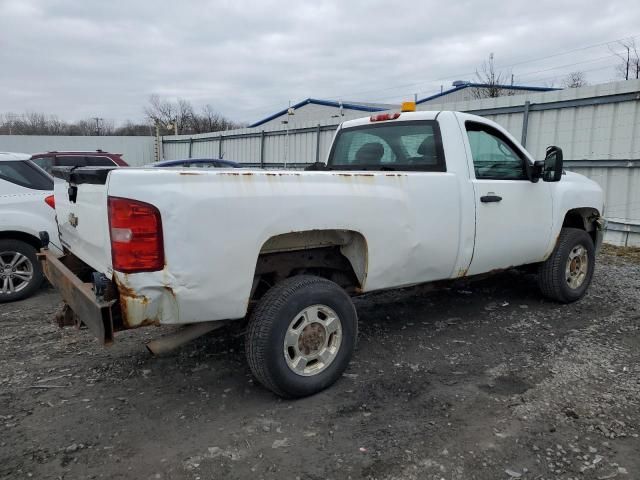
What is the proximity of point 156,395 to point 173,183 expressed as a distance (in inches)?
62.5

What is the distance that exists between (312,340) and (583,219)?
3818 mm

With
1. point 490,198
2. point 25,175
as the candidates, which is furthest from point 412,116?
point 25,175

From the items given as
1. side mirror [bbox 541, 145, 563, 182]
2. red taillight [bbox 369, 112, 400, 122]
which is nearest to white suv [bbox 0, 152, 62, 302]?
red taillight [bbox 369, 112, 400, 122]

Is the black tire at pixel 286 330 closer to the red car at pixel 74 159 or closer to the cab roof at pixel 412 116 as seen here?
the cab roof at pixel 412 116

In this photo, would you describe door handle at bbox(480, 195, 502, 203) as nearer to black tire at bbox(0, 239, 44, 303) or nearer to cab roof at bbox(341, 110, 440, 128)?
cab roof at bbox(341, 110, 440, 128)

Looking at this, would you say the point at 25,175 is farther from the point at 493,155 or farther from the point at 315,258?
the point at 493,155

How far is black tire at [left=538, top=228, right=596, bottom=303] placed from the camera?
16.8ft

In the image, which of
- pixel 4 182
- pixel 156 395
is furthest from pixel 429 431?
pixel 4 182

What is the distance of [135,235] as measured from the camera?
104 inches

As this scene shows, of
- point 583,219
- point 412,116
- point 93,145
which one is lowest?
point 583,219

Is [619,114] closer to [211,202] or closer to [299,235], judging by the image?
[299,235]

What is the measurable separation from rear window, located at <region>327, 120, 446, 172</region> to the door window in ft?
1.21

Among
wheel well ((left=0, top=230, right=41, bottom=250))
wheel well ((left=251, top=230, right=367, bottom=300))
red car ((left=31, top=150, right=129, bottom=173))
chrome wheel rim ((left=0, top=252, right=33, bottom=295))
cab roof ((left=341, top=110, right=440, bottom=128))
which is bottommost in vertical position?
chrome wheel rim ((left=0, top=252, right=33, bottom=295))

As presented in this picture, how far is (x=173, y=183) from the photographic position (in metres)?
2.68
